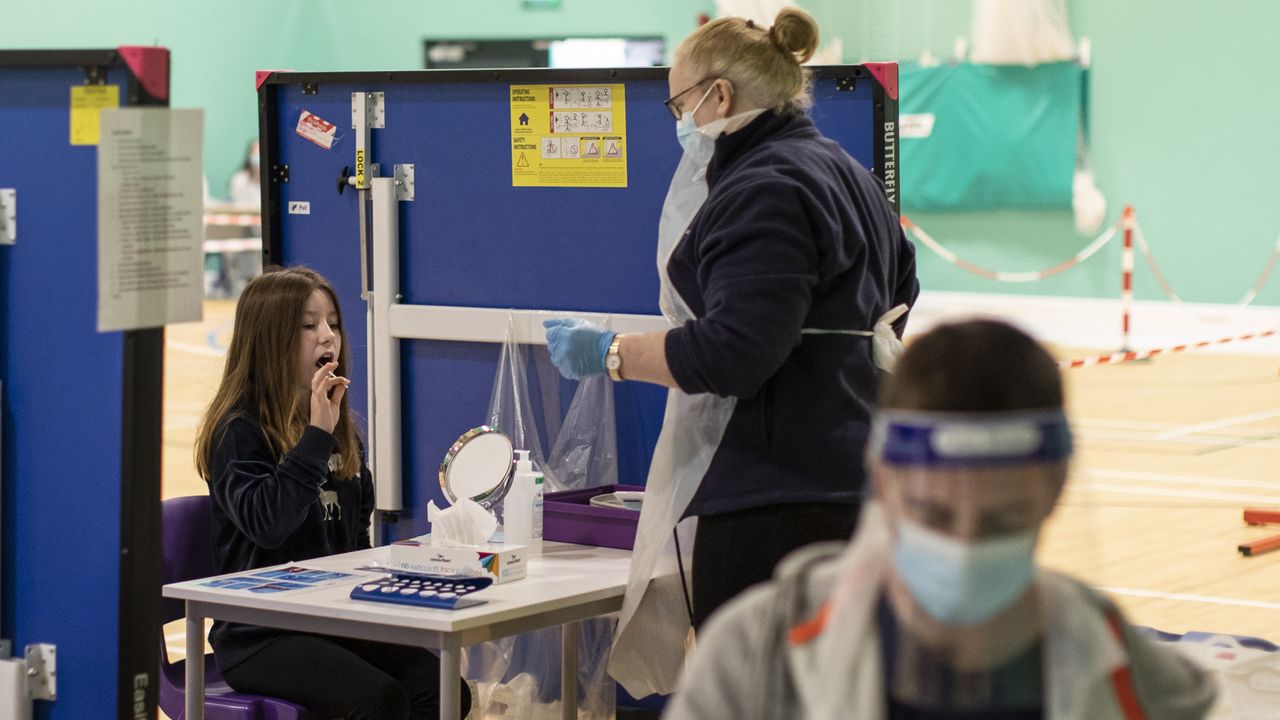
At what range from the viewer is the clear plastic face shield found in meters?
1.36

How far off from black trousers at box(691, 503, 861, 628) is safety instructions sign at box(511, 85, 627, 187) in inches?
57.9

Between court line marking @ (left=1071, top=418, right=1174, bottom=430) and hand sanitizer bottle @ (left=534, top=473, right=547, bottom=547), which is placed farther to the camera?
court line marking @ (left=1071, top=418, right=1174, bottom=430)

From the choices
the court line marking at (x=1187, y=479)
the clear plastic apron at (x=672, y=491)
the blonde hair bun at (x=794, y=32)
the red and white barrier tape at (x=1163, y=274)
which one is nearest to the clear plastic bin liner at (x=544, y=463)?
the clear plastic apron at (x=672, y=491)

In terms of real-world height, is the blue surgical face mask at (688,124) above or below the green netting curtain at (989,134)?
below

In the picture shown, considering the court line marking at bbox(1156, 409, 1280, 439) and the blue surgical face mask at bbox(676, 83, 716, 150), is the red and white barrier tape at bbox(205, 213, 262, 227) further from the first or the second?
the blue surgical face mask at bbox(676, 83, 716, 150)

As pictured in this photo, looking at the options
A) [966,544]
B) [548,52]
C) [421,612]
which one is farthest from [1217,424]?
[548,52]

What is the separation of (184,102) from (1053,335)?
32.5 feet

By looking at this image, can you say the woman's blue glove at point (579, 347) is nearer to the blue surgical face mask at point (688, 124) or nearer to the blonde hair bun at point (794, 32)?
the blue surgical face mask at point (688, 124)

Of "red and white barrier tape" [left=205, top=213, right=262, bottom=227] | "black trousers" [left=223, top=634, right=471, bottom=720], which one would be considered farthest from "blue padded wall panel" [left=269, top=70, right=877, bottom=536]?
"red and white barrier tape" [left=205, top=213, right=262, bottom=227]

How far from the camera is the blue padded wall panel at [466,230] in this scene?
159 inches

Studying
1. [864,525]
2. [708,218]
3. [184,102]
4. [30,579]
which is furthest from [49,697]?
[184,102]

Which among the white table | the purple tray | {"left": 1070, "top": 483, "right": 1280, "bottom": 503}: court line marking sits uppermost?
the purple tray

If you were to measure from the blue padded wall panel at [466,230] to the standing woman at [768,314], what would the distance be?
44.4 inches

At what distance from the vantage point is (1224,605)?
17.9 feet
